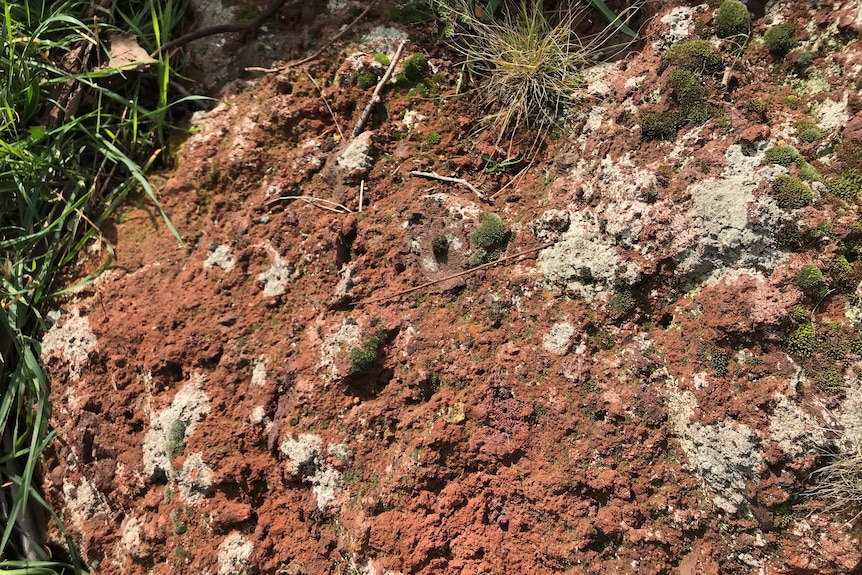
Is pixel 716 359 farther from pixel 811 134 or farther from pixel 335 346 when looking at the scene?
pixel 335 346

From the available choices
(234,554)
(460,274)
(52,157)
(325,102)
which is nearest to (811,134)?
(460,274)

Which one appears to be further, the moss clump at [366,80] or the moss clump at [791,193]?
the moss clump at [366,80]

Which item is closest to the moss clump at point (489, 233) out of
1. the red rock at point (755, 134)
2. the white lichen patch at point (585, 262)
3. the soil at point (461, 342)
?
the soil at point (461, 342)

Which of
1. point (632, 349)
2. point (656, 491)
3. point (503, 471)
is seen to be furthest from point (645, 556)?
point (632, 349)

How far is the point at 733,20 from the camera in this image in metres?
1.98

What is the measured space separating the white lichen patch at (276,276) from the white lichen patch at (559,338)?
1.02m

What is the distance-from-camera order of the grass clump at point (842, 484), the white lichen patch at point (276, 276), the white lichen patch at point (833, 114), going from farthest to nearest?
the white lichen patch at point (276, 276), the white lichen patch at point (833, 114), the grass clump at point (842, 484)

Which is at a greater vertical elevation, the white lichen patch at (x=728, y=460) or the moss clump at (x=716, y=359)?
the moss clump at (x=716, y=359)

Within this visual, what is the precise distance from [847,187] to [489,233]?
1.13 meters

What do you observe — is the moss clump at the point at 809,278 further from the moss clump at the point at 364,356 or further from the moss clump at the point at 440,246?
the moss clump at the point at 364,356

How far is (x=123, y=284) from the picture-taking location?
237 centimetres

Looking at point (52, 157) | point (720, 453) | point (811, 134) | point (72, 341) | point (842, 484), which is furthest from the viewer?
point (52, 157)

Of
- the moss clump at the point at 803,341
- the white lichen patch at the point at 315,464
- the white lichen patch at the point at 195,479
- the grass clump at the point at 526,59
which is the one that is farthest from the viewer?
the grass clump at the point at 526,59

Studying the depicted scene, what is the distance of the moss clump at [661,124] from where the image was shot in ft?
6.40
